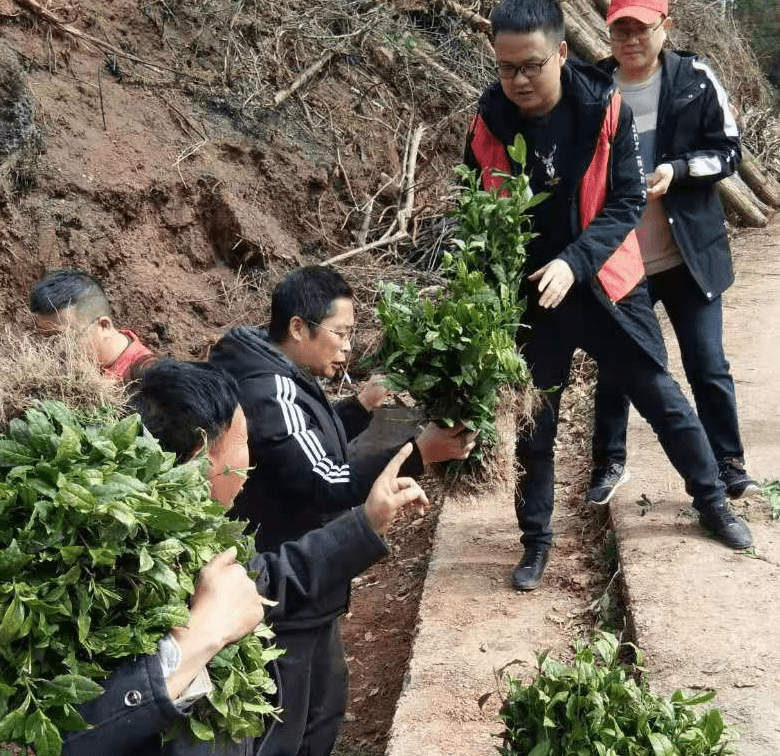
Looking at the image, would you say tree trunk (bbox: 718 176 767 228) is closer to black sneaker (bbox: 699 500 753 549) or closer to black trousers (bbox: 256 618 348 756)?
black sneaker (bbox: 699 500 753 549)

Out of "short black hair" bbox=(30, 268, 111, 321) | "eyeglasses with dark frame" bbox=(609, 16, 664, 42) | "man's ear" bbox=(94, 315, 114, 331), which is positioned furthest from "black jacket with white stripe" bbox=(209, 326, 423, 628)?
"eyeglasses with dark frame" bbox=(609, 16, 664, 42)

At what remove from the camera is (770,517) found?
463 cm

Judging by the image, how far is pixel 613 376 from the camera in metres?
4.23

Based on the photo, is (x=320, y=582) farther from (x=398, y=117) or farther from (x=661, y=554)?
(x=398, y=117)

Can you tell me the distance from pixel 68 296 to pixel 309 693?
1.84 meters

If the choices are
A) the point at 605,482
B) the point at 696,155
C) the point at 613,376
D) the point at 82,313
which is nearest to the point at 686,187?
the point at 696,155

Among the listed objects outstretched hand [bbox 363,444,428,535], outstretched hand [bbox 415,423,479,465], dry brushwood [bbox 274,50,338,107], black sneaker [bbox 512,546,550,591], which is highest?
dry brushwood [bbox 274,50,338,107]

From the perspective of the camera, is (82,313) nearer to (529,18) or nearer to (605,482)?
(529,18)

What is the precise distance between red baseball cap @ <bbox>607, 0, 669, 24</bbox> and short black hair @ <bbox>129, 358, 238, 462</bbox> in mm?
2657

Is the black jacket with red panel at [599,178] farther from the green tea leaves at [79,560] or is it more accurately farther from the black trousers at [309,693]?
the green tea leaves at [79,560]

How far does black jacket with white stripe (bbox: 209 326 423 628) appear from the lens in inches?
126

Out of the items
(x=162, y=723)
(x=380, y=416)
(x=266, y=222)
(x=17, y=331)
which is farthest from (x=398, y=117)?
(x=162, y=723)

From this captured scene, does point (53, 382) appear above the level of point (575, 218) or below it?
above

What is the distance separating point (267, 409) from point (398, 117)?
5874mm
